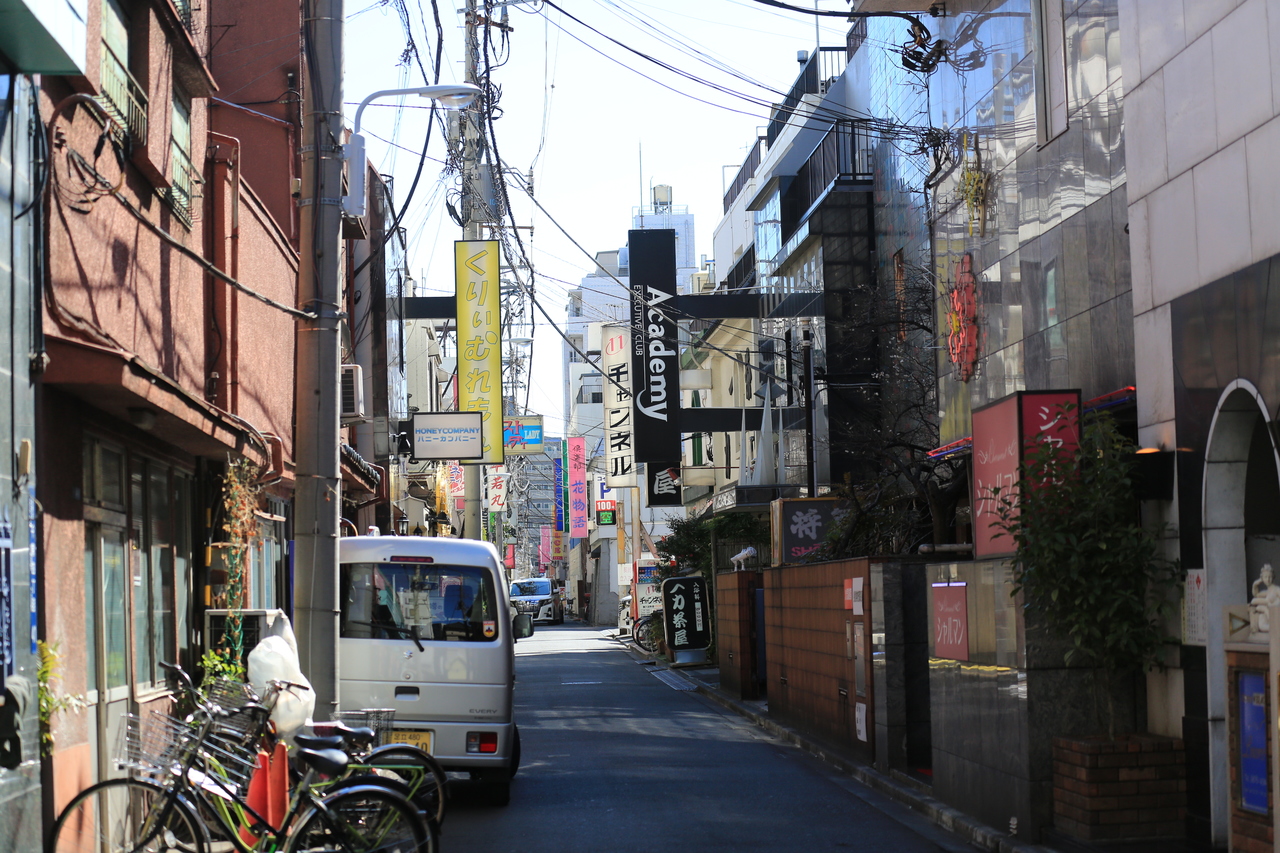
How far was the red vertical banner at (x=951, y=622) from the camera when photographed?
10867 mm

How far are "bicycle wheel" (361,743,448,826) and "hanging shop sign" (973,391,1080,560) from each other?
4.49 m

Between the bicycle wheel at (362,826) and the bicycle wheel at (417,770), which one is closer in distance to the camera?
the bicycle wheel at (362,826)

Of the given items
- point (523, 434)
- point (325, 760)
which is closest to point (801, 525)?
point (325, 760)

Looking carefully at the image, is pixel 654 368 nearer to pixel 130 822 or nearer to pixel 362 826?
pixel 362 826

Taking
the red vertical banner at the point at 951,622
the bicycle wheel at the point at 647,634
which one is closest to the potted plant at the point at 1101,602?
the red vertical banner at the point at 951,622

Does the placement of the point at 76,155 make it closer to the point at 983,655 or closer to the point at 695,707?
the point at 983,655

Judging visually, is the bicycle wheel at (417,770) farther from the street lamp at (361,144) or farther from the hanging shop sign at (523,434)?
the hanging shop sign at (523,434)

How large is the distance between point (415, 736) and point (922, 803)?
446cm

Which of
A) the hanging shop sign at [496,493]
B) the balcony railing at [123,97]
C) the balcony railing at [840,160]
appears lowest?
the hanging shop sign at [496,493]

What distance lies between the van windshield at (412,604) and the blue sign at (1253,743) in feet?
21.6

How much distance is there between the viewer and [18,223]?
6902 millimetres

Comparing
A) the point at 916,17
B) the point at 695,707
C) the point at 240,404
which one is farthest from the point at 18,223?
the point at 695,707

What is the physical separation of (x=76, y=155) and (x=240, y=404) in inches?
199

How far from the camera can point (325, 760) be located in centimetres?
732
